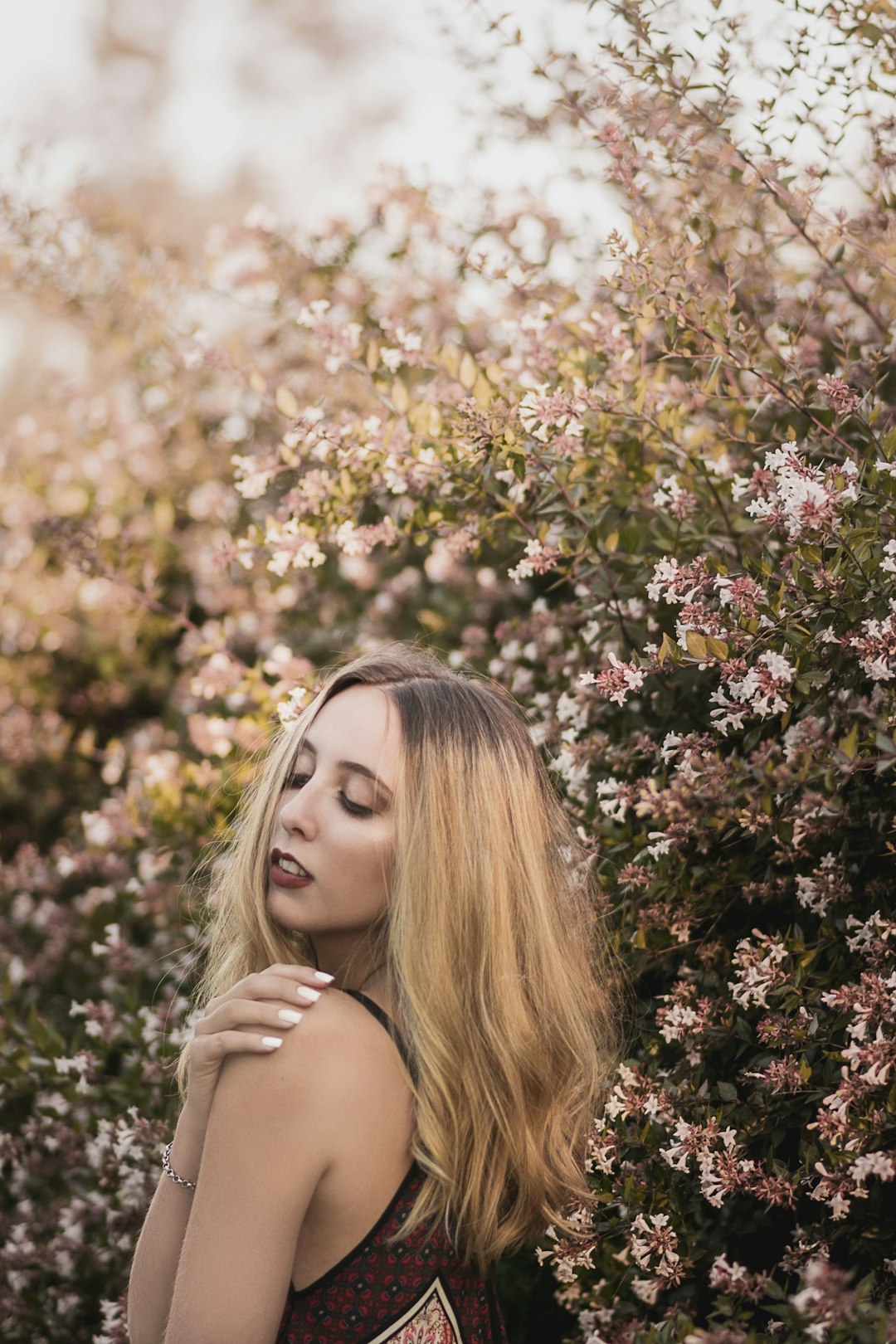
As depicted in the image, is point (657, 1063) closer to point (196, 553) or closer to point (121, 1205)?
point (121, 1205)

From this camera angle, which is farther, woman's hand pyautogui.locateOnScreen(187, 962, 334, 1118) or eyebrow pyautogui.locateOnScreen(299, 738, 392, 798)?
eyebrow pyautogui.locateOnScreen(299, 738, 392, 798)

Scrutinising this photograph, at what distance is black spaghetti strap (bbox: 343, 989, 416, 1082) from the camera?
1596mm

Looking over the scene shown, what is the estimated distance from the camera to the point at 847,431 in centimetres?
249

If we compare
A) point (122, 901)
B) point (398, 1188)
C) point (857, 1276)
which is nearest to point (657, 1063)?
point (857, 1276)

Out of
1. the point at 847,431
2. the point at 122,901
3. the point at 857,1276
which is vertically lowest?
the point at 857,1276

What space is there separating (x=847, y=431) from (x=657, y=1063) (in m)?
1.38

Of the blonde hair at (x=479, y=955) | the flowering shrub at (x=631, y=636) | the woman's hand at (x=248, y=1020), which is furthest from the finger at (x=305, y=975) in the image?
the flowering shrub at (x=631, y=636)

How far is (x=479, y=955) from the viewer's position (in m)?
1.69

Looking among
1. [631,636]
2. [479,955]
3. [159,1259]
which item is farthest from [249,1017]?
[631,636]

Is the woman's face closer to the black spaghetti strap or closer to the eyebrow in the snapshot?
the eyebrow

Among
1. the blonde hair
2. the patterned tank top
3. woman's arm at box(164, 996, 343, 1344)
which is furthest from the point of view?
the blonde hair

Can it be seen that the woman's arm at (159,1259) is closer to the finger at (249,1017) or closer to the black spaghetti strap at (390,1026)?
the finger at (249,1017)

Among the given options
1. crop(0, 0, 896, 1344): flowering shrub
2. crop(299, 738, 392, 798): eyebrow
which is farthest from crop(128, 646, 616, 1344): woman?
crop(0, 0, 896, 1344): flowering shrub

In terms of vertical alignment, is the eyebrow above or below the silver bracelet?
above
